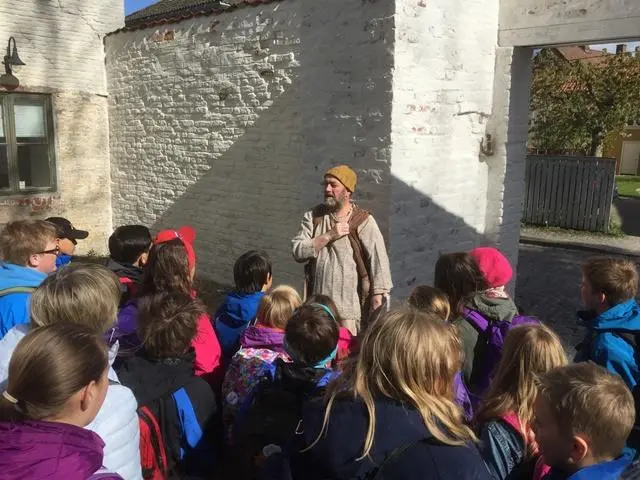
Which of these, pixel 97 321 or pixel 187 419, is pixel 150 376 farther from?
pixel 97 321

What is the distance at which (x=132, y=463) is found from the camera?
2.17 metres

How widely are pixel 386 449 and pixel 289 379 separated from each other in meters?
0.90

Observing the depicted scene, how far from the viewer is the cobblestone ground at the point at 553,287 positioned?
665cm

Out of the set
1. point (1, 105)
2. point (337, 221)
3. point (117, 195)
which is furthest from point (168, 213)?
point (337, 221)

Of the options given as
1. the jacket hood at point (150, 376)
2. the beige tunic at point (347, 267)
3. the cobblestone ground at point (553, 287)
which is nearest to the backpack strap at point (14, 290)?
the jacket hood at point (150, 376)

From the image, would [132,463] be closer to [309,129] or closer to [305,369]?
[305,369]

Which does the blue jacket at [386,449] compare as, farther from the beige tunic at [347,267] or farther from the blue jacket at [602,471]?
the beige tunic at [347,267]

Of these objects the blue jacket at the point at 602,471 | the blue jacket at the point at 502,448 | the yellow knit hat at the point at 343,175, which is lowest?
the blue jacket at the point at 502,448

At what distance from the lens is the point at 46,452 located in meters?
1.57

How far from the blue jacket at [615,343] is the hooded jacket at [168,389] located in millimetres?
1820

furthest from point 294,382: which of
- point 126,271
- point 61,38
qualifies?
point 61,38

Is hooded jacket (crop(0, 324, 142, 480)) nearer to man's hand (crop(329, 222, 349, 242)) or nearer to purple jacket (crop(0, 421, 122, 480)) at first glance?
purple jacket (crop(0, 421, 122, 480))

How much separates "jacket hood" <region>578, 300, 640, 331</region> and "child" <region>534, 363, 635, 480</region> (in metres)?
0.99

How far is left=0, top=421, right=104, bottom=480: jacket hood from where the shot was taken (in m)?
1.54
